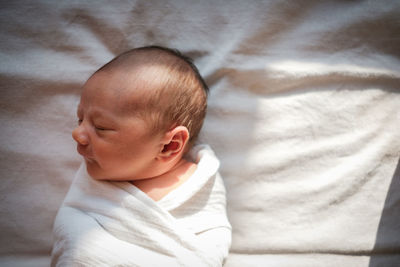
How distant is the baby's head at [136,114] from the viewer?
0.82 meters

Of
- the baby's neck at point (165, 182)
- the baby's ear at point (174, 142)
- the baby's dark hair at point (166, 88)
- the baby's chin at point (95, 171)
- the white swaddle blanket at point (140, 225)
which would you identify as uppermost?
the baby's dark hair at point (166, 88)

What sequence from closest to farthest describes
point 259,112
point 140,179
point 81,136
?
1. point 81,136
2. point 140,179
3. point 259,112

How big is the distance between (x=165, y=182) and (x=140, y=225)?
147mm

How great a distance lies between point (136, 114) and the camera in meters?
0.82

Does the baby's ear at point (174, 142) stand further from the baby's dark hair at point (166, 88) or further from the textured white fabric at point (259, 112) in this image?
the textured white fabric at point (259, 112)

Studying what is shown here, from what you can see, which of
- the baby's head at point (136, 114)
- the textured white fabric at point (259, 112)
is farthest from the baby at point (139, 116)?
the textured white fabric at point (259, 112)

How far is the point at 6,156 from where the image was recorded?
101 cm

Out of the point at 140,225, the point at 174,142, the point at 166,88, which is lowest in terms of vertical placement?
the point at 140,225

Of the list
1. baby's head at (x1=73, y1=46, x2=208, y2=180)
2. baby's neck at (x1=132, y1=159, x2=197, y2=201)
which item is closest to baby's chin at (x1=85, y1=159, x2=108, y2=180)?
baby's head at (x1=73, y1=46, x2=208, y2=180)

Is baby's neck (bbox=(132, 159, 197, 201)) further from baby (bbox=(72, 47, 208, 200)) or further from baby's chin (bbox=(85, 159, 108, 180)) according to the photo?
baby's chin (bbox=(85, 159, 108, 180))

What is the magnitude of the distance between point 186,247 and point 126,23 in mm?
734

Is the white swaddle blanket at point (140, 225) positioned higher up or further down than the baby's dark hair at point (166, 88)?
further down

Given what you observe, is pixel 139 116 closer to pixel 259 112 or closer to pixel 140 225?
pixel 140 225

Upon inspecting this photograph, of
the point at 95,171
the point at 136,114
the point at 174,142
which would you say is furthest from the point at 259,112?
the point at 95,171
